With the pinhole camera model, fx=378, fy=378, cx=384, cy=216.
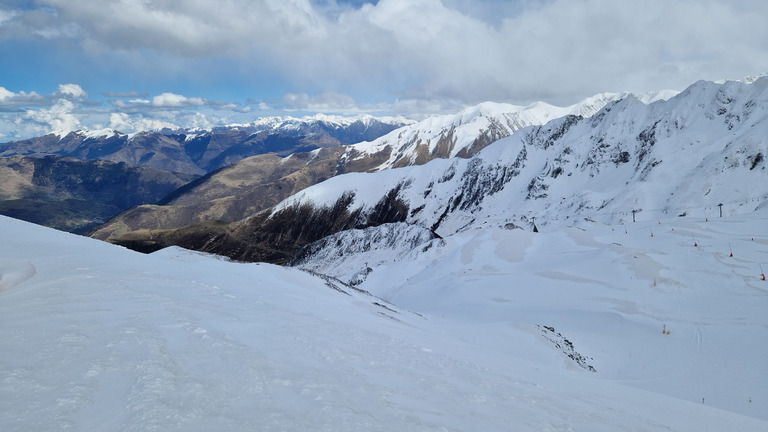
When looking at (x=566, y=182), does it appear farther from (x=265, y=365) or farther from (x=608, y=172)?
(x=265, y=365)

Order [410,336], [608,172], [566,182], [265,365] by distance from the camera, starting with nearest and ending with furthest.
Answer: [265,365]
[410,336]
[608,172]
[566,182]

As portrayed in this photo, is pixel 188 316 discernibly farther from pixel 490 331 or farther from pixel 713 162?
pixel 713 162

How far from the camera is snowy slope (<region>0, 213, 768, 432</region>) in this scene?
19.6 ft

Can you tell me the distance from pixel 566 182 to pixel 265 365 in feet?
467

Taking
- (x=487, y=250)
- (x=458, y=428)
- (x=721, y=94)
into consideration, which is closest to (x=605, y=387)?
(x=458, y=428)

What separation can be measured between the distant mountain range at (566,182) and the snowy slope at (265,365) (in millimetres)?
69675

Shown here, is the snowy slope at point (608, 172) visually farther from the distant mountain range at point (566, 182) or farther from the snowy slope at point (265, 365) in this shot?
the snowy slope at point (265, 365)

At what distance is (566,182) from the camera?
133 meters

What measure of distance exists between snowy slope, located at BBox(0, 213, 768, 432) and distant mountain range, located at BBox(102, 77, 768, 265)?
6968 centimetres

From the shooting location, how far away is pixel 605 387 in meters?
13.7

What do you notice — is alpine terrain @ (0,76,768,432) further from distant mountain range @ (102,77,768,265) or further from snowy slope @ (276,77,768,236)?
distant mountain range @ (102,77,768,265)

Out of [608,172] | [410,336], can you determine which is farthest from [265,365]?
[608,172]

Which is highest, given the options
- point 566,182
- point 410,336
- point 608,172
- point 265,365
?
point 608,172

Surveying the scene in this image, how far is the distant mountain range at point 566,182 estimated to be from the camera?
83750 millimetres
